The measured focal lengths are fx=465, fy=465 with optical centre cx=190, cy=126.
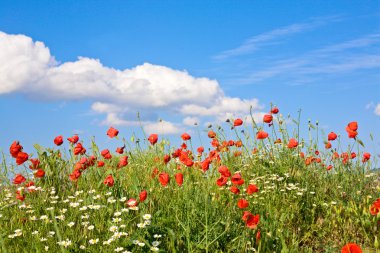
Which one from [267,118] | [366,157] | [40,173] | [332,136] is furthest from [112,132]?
[366,157]

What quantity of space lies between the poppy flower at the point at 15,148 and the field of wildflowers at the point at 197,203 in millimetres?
16

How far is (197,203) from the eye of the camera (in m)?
4.64

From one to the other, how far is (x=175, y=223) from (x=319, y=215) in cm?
224

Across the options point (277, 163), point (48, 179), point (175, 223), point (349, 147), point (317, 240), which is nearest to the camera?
point (175, 223)

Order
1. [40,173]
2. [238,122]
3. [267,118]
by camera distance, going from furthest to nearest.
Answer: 1. [238,122]
2. [267,118]
3. [40,173]

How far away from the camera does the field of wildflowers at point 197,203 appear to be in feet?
13.7

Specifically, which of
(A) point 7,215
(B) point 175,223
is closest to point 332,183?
(B) point 175,223

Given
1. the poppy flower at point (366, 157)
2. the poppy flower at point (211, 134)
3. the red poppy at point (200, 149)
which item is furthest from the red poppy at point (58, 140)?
the poppy flower at point (366, 157)

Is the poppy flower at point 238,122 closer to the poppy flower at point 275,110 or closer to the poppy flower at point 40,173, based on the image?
the poppy flower at point 275,110

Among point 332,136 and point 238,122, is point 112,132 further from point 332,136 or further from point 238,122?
point 332,136

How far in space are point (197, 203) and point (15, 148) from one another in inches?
90.7

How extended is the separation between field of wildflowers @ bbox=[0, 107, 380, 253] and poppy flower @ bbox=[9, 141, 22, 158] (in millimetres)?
16

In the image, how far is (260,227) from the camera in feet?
15.2

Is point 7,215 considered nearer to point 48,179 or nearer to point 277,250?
point 48,179
